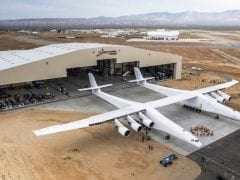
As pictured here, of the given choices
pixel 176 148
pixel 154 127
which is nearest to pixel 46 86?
pixel 154 127

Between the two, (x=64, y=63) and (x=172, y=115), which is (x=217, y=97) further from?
(x=64, y=63)

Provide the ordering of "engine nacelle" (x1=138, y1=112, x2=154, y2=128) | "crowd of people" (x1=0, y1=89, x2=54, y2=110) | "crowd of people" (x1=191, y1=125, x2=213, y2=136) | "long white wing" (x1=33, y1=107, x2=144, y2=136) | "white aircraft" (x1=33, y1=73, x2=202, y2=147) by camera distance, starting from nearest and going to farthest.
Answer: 1. "long white wing" (x1=33, y1=107, x2=144, y2=136)
2. "white aircraft" (x1=33, y1=73, x2=202, y2=147)
3. "engine nacelle" (x1=138, y1=112, x2=154, y2=128)
4. "crowd of people" (x1=191, y1=125, x2=213, y2=136)
5. "crowd of people" (x1=0, y1=89, x2=54, y2=110)

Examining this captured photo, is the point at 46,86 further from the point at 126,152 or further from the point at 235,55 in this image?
the point at 235,55

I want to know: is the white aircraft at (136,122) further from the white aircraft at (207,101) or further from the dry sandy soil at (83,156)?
the white aircraft at (207,101)

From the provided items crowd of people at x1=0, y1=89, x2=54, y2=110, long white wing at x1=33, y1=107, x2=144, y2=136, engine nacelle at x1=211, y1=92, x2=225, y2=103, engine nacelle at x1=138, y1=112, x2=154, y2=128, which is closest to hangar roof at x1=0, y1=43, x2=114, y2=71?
crowd of people at x1=0, y1=89, x2=54, y2=110

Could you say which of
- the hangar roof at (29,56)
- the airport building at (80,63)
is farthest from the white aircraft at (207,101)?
the hangar roof at (29,56)

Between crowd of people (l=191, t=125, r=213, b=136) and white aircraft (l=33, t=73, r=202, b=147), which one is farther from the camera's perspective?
crowd of people (l=191, t=125, r=213, b=136)

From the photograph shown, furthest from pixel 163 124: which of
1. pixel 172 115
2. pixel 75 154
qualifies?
pixel 75 154

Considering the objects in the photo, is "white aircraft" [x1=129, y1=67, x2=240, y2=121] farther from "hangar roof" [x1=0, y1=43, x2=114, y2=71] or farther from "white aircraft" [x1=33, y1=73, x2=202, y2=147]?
"hangar roof" [x1=0, y1=43, x2=114, y2=71]
